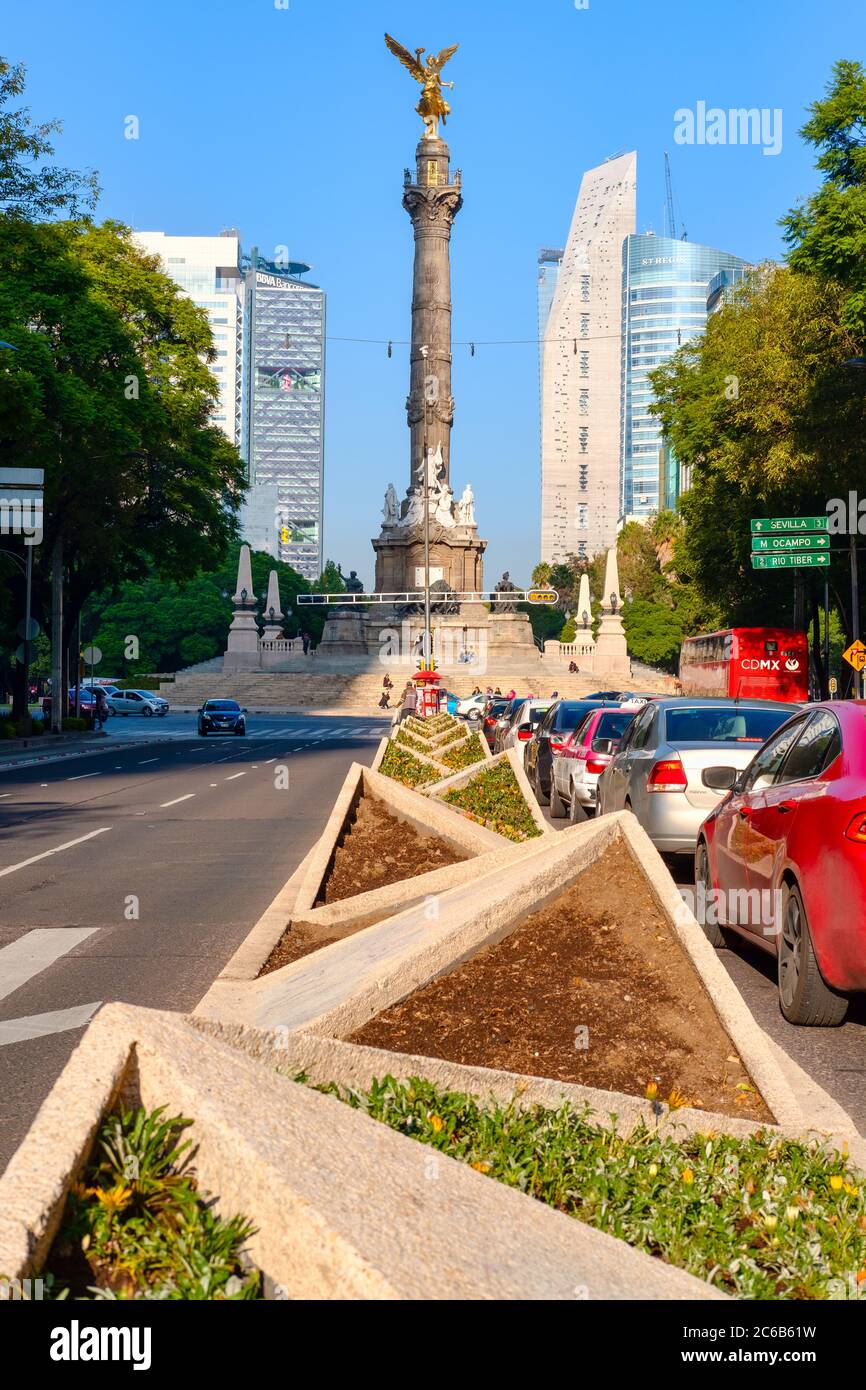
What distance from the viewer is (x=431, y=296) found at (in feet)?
304

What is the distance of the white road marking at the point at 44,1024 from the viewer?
7.73 m

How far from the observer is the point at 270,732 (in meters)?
60.2

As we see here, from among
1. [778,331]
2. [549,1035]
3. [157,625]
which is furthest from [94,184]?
[157,625]

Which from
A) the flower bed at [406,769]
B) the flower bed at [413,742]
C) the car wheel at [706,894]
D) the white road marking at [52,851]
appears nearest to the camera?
the car wheel at [706,894]

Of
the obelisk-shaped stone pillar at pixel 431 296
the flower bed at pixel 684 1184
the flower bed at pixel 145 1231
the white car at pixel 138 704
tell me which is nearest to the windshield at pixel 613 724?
the flower bed at pixel 684 1184

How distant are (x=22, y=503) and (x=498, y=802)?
29449mm

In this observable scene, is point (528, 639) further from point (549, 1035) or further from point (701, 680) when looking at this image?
point (549, 1035)

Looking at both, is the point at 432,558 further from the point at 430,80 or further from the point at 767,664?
the point at 767,664

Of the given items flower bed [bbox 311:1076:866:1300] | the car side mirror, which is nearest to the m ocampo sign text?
the car side mirror

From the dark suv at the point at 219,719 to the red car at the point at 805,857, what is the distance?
47.0 meters

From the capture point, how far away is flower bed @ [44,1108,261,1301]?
2908mm

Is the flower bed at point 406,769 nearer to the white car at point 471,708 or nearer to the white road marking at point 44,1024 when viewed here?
the white road marking at point 44,1024

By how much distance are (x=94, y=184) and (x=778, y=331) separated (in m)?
19.5
